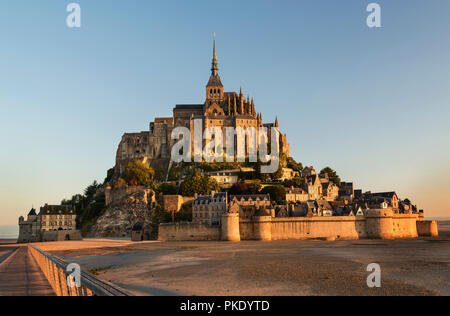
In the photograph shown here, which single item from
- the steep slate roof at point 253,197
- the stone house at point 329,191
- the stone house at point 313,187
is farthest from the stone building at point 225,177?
the stone house at point 329,191

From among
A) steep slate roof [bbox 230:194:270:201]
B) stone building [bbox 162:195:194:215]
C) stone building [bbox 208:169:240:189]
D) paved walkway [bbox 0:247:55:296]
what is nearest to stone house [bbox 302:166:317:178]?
stone building [bbox 208:169:240:189]

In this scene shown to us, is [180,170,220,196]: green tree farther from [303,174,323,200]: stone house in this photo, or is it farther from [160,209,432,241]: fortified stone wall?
[303,174,323,200]: stone house

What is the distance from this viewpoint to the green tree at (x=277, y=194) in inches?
2591

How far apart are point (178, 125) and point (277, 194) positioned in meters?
37.6

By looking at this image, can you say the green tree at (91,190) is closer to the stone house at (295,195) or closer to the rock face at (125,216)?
the rock face at (125,216)

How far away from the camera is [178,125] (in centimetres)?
9444

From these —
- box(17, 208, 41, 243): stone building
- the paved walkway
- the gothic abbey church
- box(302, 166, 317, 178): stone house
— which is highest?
the gothic abbey church

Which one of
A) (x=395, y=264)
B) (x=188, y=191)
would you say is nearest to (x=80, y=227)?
(x=188, y=191)

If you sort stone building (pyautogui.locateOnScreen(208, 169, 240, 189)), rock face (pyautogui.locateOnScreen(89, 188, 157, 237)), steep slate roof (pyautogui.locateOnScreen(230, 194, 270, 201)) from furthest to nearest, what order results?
stone building (pyautogui.locateOnScreen(208, 169, 240, 189)), rock face (pyautogui.locateOnScreen(89, 188, 157, 237)), steep slate roof (pyautogui.locateOnScreen(230, 194, 270, 201))

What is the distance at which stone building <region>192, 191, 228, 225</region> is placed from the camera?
5804cm

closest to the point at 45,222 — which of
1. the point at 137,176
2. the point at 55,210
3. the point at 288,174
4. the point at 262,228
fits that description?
the point at 55,210

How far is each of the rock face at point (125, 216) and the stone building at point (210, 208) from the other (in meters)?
8.45

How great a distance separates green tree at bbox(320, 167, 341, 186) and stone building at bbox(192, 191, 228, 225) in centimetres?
3562
